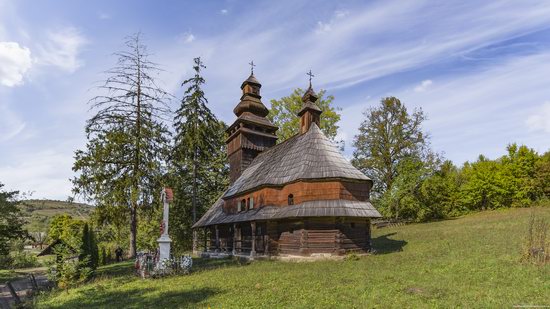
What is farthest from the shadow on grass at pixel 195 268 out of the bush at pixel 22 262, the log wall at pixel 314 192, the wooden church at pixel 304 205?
the bush at pixel 22 262

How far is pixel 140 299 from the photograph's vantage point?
1171 centimetres

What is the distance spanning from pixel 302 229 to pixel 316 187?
2.71 m

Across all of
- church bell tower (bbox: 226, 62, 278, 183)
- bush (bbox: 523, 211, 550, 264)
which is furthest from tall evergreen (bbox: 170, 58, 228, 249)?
bush (bbox: 523, 211, 550, 264)

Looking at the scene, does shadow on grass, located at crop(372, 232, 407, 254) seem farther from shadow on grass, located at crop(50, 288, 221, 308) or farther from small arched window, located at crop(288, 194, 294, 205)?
shadow on grass, located at crop(50, 288, 221, 308)

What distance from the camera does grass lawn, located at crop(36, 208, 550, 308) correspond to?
8984 mm

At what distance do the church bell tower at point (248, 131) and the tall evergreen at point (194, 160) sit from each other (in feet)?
9.45

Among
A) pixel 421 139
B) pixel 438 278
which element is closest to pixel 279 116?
pixel 421 139

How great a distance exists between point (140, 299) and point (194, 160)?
25.4 metres

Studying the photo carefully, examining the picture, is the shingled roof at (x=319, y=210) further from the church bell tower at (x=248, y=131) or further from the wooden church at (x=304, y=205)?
the church bell tower at (x=248, y=131)

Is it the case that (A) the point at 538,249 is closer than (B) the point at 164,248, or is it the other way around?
(A) the point at 538,249

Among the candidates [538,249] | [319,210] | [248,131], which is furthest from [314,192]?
[248,131]

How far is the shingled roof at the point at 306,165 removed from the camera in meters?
20.8

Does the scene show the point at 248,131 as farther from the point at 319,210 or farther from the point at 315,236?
the point at 315,236

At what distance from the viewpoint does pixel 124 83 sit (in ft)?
92.7
